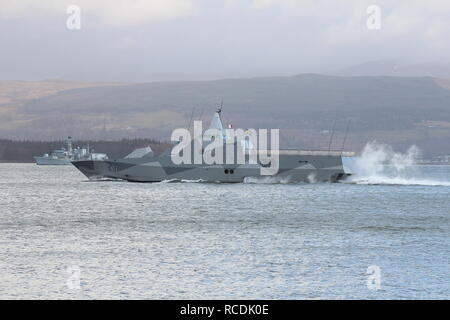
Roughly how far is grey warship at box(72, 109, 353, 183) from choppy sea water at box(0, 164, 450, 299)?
1913cm

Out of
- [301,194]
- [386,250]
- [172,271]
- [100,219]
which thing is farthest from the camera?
[301,194]

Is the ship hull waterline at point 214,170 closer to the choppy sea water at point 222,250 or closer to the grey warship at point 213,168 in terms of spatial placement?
the grey warship at point 213,168

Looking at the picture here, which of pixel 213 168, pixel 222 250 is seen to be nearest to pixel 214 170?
pixel 213 168

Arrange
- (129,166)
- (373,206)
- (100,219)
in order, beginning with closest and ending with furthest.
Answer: (100,219) < (373,206) < (129,166)

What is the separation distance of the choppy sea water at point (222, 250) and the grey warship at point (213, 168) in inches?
753

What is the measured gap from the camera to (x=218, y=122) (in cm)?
9044

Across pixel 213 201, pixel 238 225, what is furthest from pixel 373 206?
pixel 238 225

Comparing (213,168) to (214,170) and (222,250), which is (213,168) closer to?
(214,170)
